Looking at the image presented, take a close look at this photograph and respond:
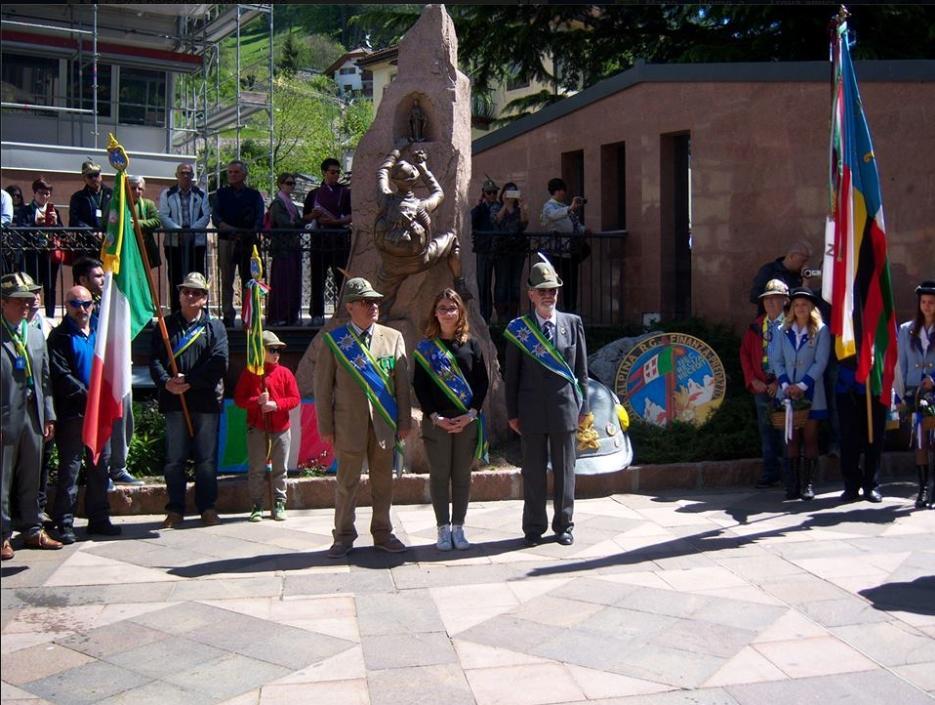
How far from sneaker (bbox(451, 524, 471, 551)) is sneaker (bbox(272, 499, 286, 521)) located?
68.3 inches

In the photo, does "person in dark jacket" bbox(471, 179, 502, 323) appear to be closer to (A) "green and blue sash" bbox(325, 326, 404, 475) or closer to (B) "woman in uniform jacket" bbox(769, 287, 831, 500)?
(B) "woman in uniform jacket" bbox(769, 287, 831, 500)

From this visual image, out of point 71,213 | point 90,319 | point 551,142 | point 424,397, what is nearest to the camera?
point 424,397

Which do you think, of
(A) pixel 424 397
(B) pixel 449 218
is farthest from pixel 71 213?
(A) pixel 424 397

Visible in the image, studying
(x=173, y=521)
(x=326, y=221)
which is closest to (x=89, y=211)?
(x=326, y=221)

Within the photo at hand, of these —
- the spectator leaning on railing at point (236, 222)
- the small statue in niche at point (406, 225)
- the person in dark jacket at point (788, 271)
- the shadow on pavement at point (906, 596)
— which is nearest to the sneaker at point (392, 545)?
the small statue in niche at point (406, 225)

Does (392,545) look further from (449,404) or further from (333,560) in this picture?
(449,404)

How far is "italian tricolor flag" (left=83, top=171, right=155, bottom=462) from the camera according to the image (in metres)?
7.26

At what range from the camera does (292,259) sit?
1246cm

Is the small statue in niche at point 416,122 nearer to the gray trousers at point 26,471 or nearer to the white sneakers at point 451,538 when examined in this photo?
the white sneakers at point 451,538

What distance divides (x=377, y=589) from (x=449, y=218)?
4.28m

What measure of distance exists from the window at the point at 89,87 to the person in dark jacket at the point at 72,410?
2014cm

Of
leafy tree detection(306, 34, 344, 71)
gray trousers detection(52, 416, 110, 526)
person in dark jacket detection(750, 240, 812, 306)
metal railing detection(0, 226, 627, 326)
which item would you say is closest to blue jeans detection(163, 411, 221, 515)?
gray trousers detection(52, 416, 110, 526)

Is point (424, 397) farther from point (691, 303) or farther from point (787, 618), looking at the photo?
point (691, 303)

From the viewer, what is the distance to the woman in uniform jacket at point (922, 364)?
899 cm
